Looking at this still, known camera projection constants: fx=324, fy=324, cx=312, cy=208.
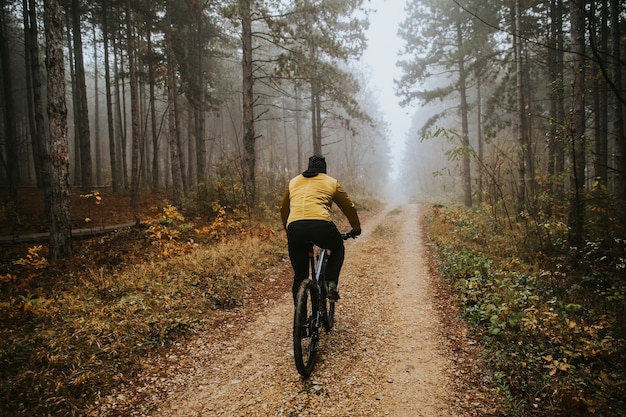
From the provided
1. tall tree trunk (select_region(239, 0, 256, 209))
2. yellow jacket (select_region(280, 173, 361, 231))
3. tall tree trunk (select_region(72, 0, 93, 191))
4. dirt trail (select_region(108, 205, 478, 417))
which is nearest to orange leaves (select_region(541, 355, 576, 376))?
dirt trail (select_region(108, 205, 478, 417))

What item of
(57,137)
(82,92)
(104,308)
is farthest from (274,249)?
(82,92)

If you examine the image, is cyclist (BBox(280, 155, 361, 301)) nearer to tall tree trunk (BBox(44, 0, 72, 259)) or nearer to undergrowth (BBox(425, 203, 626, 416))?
undergrowth (BBox(425, 203, 626, 416))

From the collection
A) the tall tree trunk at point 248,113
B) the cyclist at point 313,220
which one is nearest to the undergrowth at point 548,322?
the cyclist at point 313,220

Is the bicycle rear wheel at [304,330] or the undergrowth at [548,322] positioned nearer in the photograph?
the undergrowth at [548,322]

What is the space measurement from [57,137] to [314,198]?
6880mm

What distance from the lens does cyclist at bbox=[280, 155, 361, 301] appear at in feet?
13.1

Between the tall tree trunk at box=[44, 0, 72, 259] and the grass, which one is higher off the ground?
the tall tree trunk at box=[44, 0, 72, 259]

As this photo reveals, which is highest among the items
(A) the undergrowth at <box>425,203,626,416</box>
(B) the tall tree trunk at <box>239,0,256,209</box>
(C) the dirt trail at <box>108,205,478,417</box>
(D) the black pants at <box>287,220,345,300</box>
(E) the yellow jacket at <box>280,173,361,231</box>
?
(B) the tall tree trunk at <box>239,0,256,209</box>

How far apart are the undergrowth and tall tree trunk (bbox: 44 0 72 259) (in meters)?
8.90

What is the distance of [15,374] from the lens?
3.63m

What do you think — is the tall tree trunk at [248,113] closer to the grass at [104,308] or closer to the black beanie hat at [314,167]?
the grass at [104,308]

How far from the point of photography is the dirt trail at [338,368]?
11.2ft

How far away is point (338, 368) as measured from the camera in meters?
4.07

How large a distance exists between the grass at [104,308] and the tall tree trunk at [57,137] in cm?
66
